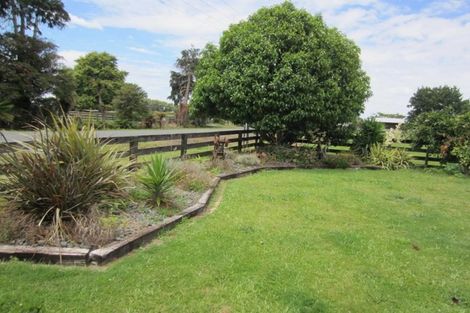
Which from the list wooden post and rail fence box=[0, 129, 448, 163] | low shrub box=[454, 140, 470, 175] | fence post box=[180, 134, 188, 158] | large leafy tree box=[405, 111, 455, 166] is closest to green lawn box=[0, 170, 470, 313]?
wooden post and rail fence box=[0, 129, 448, 163]

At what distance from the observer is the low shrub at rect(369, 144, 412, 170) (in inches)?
492

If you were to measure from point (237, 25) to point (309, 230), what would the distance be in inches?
352

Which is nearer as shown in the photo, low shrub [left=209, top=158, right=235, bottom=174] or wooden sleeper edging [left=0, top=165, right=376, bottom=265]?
wooden sleeper edging [left=0, top=165, right=376, bottom=265]

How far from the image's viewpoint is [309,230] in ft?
16.2

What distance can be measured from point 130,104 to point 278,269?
29521 mm

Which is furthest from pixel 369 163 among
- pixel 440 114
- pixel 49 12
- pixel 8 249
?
pixel 49 12

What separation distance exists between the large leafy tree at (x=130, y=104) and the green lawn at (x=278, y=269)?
1051 inches

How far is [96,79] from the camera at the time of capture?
4122cm

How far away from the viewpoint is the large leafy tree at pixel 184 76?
164 feet

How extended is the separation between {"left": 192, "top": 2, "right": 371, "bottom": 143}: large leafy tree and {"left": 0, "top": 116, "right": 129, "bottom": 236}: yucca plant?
672 cm

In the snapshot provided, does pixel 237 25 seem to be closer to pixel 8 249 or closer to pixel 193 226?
pixel 193 226

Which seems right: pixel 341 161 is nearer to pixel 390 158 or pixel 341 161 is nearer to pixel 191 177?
pixel 390 158

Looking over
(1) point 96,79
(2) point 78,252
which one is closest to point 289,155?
(2) point 78,252

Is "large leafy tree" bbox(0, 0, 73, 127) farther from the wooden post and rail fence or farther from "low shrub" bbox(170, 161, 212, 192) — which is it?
Result: "low shrub" bbox(170, 161, 212, 192)
